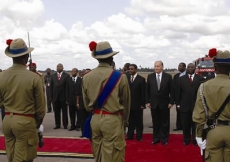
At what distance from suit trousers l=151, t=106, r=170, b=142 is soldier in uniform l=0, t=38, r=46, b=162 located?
4244 millimetres

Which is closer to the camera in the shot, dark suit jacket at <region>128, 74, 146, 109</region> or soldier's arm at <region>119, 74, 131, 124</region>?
soldier's arm at <region>119, 74, 131, 124</region>

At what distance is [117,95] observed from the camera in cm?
458

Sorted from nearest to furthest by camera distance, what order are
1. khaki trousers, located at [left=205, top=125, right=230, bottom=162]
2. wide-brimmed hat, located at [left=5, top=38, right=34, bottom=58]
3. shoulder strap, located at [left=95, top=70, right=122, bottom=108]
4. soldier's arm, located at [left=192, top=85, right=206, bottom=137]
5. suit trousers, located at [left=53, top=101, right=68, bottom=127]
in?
khaki trousers, located at [left=205, top=125, right=230, bottom=162]
soldier's arm, located at [left=192, top=85, right=206, bottom=137]
shoulder strap, located at [left=95, top=70, right=122, bottom=108]
wide-brimmed hat, located at [left=5, top=38, right=34, bottom=58]
suit trousers, located at [left=53, top=101, right=68, bottom=127]

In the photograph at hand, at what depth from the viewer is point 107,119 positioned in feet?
14.8

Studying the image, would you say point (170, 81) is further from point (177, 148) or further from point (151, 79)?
point (177, 148)

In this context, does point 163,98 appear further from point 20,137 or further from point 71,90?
point 20,137

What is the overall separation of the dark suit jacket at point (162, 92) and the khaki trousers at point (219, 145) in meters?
4.38

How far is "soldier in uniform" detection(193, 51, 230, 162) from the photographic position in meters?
3.70

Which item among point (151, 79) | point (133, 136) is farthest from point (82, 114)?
point (151, 79)

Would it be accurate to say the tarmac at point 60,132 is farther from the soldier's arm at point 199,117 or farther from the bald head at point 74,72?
the soldier's arm at point 199,117

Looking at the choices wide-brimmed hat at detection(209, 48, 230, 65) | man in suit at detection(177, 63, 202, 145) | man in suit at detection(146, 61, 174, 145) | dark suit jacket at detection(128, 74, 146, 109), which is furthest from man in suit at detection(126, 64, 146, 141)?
wide-brimmed hat at detection(209, 48, 230, 65)

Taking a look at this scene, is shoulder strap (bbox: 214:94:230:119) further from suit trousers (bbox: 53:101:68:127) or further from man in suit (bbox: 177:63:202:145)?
suit trousers (bbox: 53:101:68:127)

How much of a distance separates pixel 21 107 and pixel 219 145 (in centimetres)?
253

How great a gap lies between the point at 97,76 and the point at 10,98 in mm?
1194
